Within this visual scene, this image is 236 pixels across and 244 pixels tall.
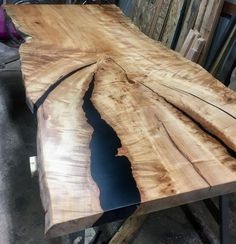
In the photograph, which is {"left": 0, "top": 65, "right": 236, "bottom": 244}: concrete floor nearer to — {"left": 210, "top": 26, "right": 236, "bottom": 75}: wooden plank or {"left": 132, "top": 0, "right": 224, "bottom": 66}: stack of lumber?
{"left": 210, "top": 26, "right": 236, "bottom": 75}: wooden plank

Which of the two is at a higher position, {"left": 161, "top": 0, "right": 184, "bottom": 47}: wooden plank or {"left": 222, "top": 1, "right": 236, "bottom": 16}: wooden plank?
{"left": 222, "top": 1, "right": 236, "bottom": 16}: wooden plank

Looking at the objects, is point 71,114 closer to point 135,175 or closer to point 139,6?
point 135,175

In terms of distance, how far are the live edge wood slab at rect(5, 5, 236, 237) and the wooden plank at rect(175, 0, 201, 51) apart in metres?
0.88

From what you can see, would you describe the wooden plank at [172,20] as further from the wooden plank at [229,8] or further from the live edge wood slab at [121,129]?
the live edge wood slab at [121,129]

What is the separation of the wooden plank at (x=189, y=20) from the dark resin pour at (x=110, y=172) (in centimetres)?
170

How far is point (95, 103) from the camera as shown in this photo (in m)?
1.12

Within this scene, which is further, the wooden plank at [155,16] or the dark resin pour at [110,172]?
the wooden plank at [155,16]

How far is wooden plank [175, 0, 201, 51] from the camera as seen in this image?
241 centimetres

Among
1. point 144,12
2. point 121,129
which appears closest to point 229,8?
point 144,12

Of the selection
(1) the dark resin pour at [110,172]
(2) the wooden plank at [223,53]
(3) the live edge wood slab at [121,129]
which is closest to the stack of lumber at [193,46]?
(2) the wooden plank at [223,53]

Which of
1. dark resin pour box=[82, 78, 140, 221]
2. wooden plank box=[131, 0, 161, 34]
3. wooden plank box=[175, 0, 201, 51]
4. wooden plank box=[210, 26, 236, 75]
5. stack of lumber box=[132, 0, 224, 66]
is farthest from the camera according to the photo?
wooden plank box=[131, 0, 161, 34]

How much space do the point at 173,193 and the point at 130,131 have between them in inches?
10.1

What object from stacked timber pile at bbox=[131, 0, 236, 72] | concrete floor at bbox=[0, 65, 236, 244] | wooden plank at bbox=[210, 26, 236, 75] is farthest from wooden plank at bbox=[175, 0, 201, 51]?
concrete floor at bbox=[0, 65, 236, 244]

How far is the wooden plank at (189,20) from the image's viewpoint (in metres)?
2.41
